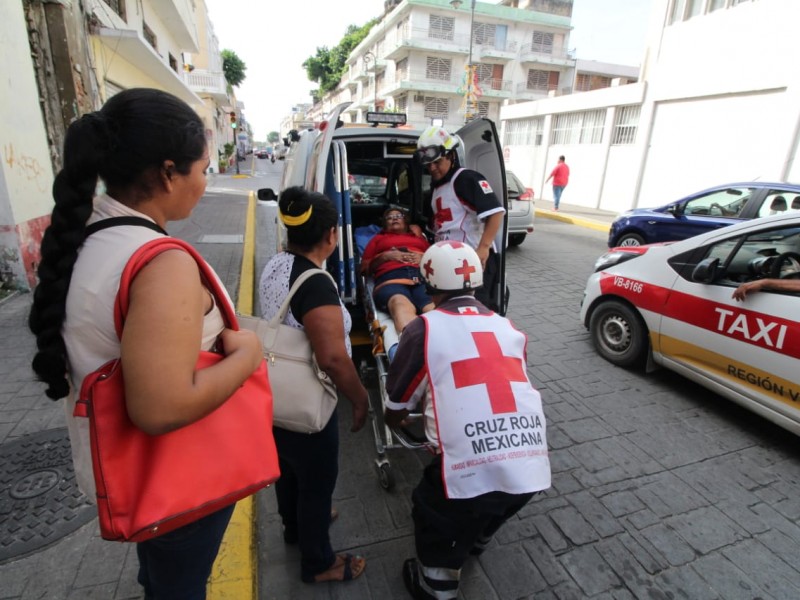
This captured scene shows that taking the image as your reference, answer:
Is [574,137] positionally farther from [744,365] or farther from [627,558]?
[627,558]

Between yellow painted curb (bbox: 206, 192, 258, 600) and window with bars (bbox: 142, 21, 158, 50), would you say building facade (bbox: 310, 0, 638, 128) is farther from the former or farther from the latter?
yellow painted curb (bbox: 206, 192, 258, 600)

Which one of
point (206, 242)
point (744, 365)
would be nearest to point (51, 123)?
point (206, 242)

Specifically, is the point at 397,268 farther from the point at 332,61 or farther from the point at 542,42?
the point at 332,61

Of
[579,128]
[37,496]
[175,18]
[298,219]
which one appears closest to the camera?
[298,219]

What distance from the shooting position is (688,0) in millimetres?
12391

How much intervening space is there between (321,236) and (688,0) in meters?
15.8

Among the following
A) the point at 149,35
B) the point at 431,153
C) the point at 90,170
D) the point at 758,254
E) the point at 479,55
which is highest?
the point at 479,55

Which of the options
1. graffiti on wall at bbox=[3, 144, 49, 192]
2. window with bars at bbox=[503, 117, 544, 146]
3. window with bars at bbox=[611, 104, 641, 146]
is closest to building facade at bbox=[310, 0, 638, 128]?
window with bars at bbox=[503, 117, 544, 146]

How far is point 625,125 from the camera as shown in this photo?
49.1 feet

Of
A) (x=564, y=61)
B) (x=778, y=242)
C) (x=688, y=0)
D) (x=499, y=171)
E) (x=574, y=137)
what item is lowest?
(x=778, y=242)

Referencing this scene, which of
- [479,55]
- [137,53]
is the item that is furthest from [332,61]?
[137,53]

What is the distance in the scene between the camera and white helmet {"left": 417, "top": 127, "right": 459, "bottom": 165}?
A: 12.3 ft

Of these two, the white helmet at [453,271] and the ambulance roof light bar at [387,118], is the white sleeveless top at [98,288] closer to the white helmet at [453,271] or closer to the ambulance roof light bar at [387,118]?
the white helmet at [453,271]

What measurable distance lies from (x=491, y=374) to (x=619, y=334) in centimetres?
317
